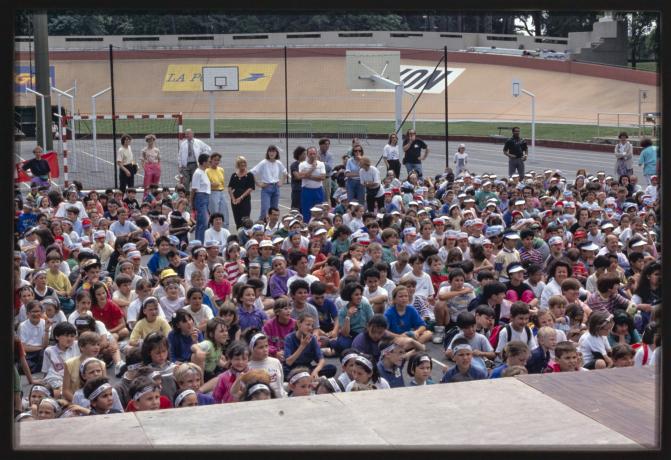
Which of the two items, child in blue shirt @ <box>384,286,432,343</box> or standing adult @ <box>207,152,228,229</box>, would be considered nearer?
child in blue shirt @ <box>384,286,432,343</box>

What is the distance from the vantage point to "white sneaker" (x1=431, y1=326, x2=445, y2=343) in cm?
967

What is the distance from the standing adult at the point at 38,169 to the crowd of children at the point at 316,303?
415 cm

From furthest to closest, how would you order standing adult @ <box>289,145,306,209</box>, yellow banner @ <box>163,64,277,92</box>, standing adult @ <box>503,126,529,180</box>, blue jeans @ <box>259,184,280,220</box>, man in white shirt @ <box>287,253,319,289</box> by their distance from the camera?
yellow banner @ <box>163,64,277,92</box> < standing adult @ <box>503,126,529,180</box> < standing adult @ <box>289,145,306,209</box> < blue jeans @ <box>259,184,280,220</box> < man in white shirt @ <box>287,253,319,289</box>

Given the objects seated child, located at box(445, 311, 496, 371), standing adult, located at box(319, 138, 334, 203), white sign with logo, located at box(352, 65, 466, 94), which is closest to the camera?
seated child, located at box(445, 311, 496, 371)

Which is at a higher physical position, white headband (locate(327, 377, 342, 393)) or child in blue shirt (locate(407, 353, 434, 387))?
child in blue shirt (locate(407, 353, 434, 387))

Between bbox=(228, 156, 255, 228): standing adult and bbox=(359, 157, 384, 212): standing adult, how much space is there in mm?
1985

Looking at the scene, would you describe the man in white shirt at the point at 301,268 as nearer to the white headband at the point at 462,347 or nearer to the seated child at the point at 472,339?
the seated child at the point at 472,339

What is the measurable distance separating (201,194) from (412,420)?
10.7 meters

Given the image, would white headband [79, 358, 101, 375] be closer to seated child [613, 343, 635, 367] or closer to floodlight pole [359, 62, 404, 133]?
seated child [613, 343, 635, 367]

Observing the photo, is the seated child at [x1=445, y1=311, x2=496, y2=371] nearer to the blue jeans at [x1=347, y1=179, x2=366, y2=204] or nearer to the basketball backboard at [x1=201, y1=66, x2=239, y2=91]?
the blue jeans at [x1=347, y1=179, x2=366, y2=204]

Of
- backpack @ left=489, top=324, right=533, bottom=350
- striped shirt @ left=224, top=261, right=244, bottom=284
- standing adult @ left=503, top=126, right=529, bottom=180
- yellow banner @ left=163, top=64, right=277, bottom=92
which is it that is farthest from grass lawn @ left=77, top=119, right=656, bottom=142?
backpack @ left=489, top=324, right=533, bottom=350

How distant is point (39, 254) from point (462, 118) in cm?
3363

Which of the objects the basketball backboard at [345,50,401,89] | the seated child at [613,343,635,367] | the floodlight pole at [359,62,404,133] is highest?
the basketball backboard at [345,50,401,89]

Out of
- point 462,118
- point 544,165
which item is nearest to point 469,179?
point 544,165
